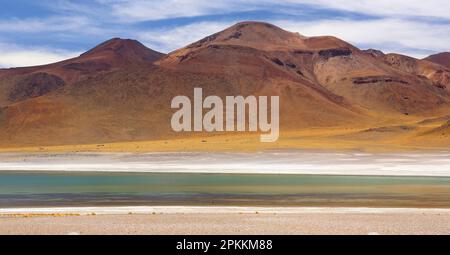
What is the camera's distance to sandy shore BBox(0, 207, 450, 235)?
17703 millimetres

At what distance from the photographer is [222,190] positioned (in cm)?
3453

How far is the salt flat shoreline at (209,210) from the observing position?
2355cm

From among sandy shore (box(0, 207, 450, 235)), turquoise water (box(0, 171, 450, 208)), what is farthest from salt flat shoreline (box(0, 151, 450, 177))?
sandy shore (box(0, 207, 450, 235))

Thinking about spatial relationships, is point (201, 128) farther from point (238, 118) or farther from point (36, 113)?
point (36, 113)

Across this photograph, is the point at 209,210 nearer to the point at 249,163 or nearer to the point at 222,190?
the point at 222,190

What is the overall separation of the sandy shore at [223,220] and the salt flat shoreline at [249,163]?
2446 cm

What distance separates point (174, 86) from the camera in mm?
143625

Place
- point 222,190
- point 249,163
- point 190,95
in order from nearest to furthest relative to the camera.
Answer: point 222,190, point 249,163, point 190,95

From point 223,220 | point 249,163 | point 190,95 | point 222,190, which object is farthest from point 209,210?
point 190,95

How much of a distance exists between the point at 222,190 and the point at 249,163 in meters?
22.2

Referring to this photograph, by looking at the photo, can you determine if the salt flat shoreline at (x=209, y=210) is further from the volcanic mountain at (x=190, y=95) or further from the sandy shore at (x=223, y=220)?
the volcanic mountain at (x=190, y=95)

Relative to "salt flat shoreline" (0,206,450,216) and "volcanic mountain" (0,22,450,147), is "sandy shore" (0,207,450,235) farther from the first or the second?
"volcanic mountain" (0,22,450,147)

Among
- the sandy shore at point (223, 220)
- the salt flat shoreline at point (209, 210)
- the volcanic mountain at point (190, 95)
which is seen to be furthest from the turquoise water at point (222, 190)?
the volcanic mountain at point (190, 95)
